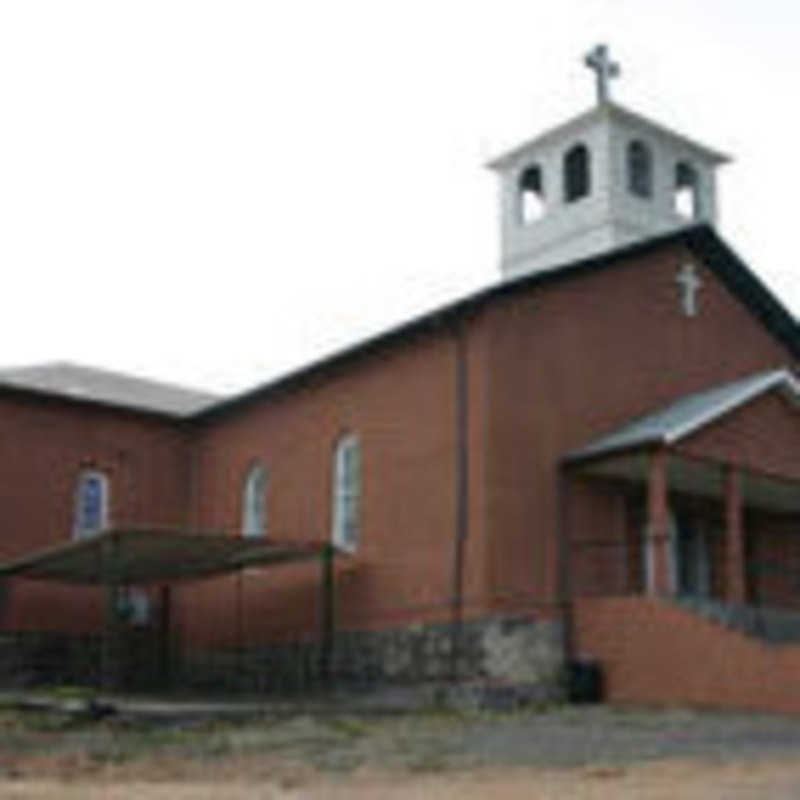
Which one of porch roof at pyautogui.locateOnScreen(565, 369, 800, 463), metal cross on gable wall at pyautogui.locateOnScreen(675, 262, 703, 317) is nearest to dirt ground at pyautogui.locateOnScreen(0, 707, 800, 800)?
porch roof at pyautogui.locateOnScreen(565, 369, 800, 463)

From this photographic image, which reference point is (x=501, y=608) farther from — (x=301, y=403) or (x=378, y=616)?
(x=301, y=403)

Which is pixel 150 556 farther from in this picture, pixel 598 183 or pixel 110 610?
pixel 598 183

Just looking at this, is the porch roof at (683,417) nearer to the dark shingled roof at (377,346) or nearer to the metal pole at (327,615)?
the dark shingled roof at (377,346)

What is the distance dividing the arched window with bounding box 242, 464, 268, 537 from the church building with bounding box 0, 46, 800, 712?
6 cm

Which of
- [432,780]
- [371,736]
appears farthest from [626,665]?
[432,780]

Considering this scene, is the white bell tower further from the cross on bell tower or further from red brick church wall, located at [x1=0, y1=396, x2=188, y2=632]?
red brick church wall, located at [x1=0, y1=396, x2=188, y2=632]

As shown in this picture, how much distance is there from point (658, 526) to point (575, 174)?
10988 millimetres

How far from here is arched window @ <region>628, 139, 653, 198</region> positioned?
28953mm

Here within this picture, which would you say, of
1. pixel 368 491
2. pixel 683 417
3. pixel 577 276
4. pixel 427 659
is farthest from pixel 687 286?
pixel 427 659

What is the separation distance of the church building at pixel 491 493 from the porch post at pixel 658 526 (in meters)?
0.05

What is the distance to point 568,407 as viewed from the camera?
71.7 feet

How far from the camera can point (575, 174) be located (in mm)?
29125

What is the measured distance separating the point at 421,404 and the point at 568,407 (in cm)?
222

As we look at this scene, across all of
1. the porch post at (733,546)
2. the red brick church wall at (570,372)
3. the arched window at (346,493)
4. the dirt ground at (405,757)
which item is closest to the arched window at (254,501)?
the arched window at (346,493)
